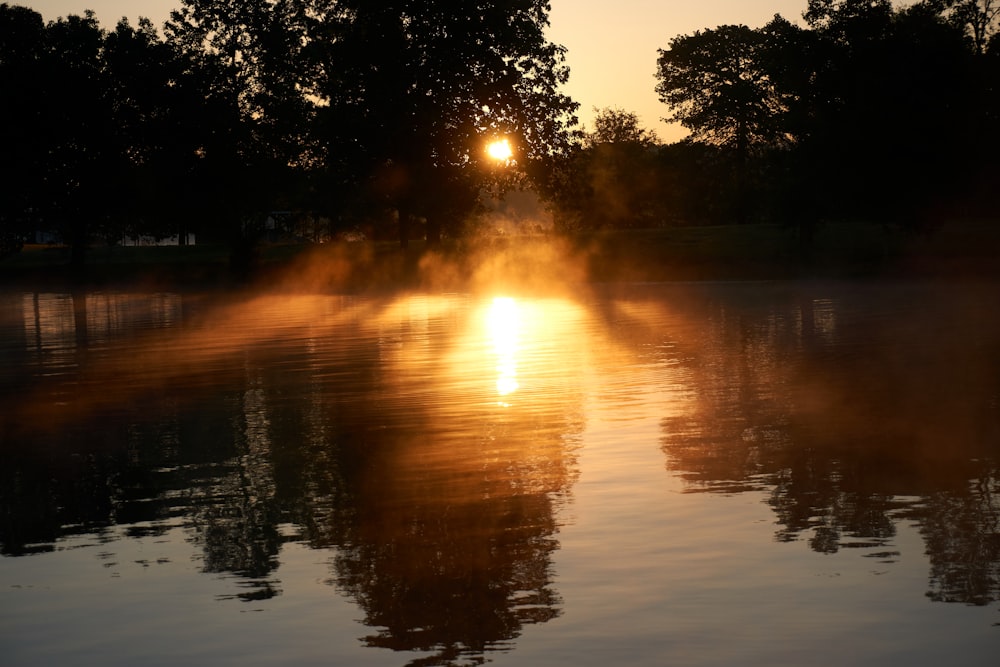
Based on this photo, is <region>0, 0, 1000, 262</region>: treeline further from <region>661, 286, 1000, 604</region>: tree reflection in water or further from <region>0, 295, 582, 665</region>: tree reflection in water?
<region>0, 295, 582, 665</region>: tree reflection in water

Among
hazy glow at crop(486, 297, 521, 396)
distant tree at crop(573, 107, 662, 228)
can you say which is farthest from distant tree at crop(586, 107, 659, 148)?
hazy glow at crop(486, 297, 521, 396)

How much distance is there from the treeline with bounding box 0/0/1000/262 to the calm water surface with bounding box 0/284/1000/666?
34.8m

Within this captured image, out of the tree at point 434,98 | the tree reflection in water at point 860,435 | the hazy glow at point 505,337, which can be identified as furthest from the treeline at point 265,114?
the tree reflection in water at point 860,435

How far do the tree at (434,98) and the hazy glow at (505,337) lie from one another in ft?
66.7

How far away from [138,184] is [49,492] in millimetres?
70274

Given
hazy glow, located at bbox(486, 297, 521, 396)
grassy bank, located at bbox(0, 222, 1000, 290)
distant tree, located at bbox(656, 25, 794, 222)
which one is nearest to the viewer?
hazy glow, located at bbox(486, 297, 521, 396)

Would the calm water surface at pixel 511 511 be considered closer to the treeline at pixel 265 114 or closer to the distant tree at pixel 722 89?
the treeline at pixel 265 114

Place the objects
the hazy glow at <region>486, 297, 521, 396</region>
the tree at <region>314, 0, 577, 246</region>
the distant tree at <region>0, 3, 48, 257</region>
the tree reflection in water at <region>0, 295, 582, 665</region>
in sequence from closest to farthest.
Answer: the tree reflection in water at <region>0, 295, 582, 665</region>, the hazy glow at <region>486, 297, 521, 396</region>, the tree at <region>314, 0, 577, 246</region>, the distant tree at <region>0, 3, 48, 257</region>

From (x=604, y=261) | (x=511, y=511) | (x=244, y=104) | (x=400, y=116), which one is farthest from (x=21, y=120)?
(x=511, y=511)

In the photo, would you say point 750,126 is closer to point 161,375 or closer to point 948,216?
point 948,216

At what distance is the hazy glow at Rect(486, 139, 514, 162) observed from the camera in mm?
71875

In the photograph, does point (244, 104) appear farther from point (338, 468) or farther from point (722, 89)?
point (338, 468)

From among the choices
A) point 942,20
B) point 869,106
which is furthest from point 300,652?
point 942,20

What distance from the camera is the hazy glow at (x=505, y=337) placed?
21111mm
